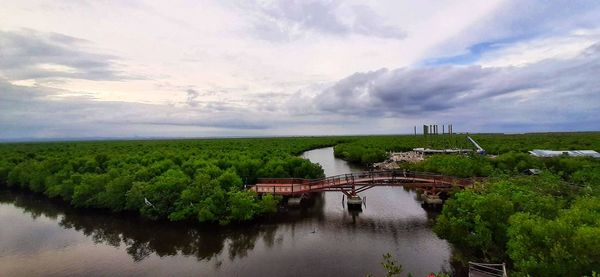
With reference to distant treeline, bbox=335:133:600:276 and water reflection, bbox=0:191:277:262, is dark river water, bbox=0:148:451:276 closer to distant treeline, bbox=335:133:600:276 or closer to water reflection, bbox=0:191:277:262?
water reflection, bbox=0:191:277:262

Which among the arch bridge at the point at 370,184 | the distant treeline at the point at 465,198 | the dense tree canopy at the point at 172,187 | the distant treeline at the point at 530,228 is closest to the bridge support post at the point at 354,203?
the arch bridge at the point at 370,184

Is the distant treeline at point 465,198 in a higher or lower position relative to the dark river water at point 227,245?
higher

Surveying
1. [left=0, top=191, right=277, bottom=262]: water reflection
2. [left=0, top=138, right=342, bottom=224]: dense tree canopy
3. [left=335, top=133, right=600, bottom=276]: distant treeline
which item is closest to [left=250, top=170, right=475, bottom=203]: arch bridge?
[left=0, top=138, right=342, bottom=224]: dense tree canopy

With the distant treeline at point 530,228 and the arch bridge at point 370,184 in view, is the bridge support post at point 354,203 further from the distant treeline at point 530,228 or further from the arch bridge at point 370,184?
the distant treeline at point 530,228

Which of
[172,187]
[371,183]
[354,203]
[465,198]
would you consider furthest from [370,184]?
[172,187]

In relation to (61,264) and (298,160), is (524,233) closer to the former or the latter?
(61,264)
